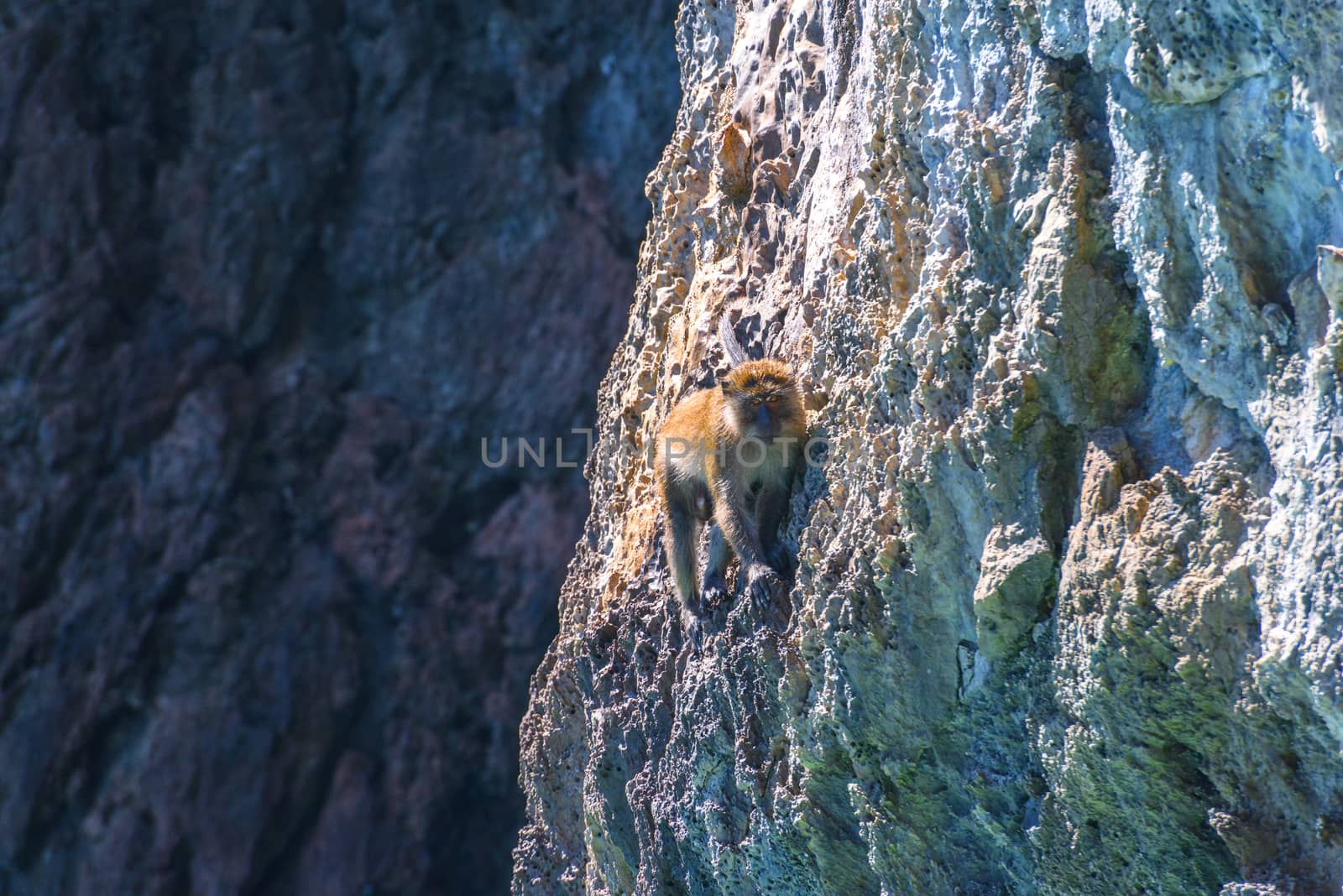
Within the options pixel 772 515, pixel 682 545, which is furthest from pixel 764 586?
pixel 682 545

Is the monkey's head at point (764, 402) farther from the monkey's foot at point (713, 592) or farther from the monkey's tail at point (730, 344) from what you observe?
the monkey's foot at point (713, 592)

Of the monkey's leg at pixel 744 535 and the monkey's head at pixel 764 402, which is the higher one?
the monkey's head at pixel 764 402

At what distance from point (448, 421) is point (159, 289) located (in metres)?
2.72

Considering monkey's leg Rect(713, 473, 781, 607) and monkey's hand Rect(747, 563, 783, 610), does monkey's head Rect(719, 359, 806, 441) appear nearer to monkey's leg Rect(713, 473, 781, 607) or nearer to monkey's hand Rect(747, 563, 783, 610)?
monkey's leg Rect(713, 473, 781, 607)

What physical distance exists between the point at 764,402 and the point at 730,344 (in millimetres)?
559

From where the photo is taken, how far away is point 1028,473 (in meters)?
2.98

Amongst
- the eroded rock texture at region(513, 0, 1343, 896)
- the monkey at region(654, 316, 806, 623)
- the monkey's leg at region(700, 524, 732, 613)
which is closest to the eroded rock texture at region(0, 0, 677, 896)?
the eroded rock texture at region(513, 0, 1343, 896)

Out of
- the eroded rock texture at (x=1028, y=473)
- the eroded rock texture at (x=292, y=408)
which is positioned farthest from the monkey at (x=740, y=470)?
the eroded rock texture at (x=292, y=408)

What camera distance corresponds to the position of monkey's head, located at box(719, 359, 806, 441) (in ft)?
13.3

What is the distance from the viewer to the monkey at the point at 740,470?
406 centimetres

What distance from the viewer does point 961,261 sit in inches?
126

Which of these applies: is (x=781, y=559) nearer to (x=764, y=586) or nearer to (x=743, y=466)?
(x=764, y=586)

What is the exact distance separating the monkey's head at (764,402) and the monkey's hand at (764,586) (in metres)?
0.43

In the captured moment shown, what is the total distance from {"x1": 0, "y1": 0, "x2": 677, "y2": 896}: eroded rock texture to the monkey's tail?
702 centimetres
